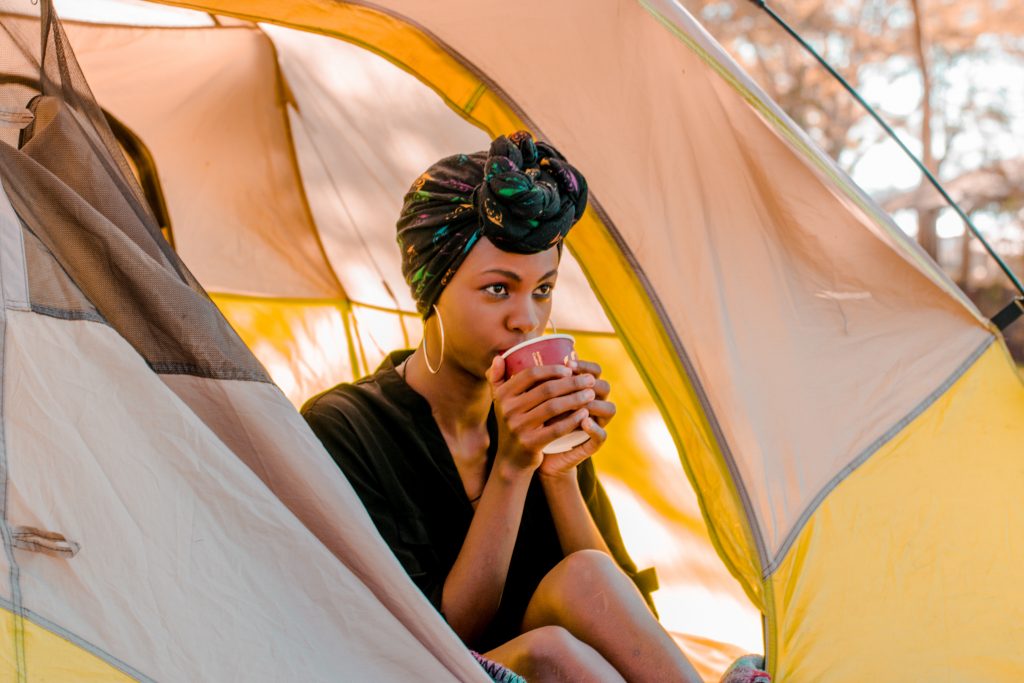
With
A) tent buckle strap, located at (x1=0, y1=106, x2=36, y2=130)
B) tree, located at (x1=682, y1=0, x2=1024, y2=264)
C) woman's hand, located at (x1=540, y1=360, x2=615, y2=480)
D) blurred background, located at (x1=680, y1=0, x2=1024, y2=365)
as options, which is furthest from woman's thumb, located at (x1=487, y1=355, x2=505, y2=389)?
tree, located at (x1=682, y1=0, x2=1024, y2=264)

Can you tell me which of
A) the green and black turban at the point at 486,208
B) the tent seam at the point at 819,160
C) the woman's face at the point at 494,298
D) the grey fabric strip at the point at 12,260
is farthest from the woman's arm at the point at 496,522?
the tent seam at the point at 819,160

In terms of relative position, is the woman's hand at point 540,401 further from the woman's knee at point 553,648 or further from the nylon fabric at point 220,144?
the nylon fabric at point 220,144

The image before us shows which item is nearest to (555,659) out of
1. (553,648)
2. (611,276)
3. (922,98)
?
(553,648)

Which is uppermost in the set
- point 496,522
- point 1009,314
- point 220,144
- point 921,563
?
point 220,144

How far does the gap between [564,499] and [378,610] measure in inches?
22.2

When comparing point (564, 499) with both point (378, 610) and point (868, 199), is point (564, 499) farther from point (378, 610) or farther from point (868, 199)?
point (868, 199)

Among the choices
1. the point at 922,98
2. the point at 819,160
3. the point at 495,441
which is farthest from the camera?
the point at 922,98

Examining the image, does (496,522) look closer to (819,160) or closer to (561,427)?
(561,427)

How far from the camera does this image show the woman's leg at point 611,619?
1.54 m

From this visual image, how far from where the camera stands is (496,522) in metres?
1.64

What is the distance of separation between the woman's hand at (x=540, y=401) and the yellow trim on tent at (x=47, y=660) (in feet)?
2.00

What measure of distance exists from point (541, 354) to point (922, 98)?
457 inches

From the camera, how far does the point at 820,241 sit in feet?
6.91

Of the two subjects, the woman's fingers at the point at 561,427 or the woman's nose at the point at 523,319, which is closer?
the woman's fingers at the point at 561,427
